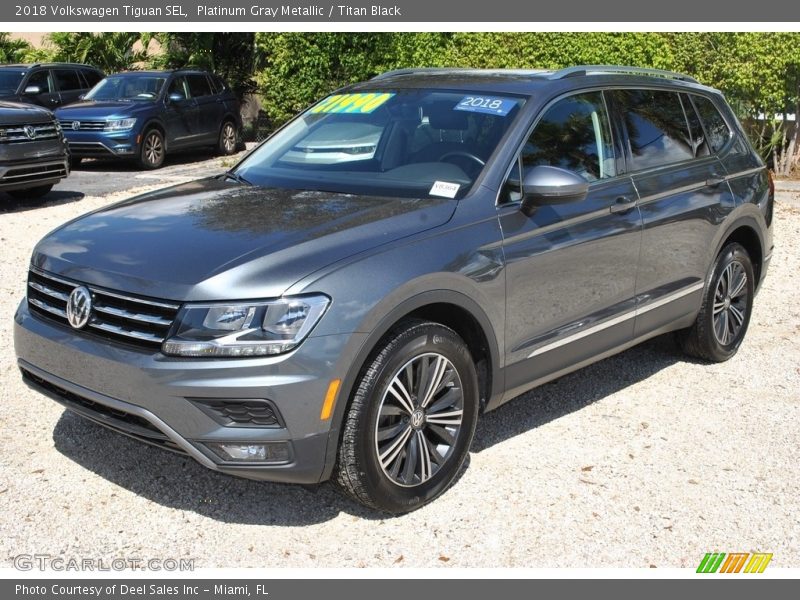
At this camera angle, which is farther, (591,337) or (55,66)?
(55,66)

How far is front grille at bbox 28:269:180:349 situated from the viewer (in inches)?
145

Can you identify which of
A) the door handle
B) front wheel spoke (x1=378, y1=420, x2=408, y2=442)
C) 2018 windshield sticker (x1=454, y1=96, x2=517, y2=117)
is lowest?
front wheel spoke (x1=378, y1=420, x2=408, y2=442)

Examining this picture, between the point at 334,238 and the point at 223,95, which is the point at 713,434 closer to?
the point at 334,238

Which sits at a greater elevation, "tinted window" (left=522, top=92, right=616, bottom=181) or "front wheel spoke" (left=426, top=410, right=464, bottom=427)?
"tinted window" (left=522, top=92, right=616, bottom=181)

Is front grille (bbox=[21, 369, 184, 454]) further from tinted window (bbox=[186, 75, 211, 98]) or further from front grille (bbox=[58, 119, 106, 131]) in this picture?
tinted window (bbox=[186, 75, 211, 98])

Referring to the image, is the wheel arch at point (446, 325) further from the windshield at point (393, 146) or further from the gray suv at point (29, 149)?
the gray suv at point (29, 149)

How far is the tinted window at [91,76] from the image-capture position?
18805 millimetres

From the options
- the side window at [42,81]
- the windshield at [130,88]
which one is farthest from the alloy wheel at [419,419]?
the side window at [42,81]

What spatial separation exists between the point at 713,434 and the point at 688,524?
3.60 ft

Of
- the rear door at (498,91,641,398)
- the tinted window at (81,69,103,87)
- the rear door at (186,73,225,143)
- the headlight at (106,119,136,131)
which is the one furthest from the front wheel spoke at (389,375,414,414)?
the tinted window at (81,69,103,87)

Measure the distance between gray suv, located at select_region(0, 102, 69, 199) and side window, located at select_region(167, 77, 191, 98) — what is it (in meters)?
4.85

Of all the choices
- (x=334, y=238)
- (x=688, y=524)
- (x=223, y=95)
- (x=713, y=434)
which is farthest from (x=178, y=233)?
(x=223, y=95)

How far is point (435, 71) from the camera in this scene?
5.57 m

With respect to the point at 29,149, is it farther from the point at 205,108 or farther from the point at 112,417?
the point at 112,417
